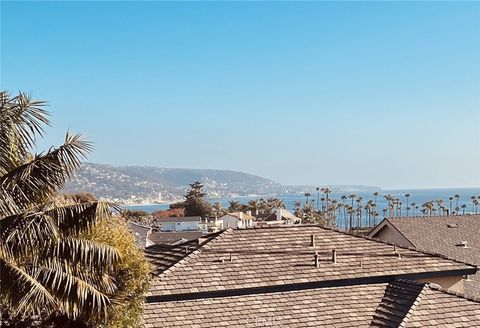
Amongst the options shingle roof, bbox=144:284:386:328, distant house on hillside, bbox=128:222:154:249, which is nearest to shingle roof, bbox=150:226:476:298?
shingle roof, bbox=144:284:386:328

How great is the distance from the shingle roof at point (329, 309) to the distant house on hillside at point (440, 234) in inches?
467

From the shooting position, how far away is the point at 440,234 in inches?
1077

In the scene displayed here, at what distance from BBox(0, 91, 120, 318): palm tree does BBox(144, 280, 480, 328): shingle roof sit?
278cm

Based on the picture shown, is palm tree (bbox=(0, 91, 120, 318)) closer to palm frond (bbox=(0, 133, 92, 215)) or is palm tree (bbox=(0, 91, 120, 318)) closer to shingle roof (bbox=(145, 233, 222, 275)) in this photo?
palm frond (bbox=(0, 133, 92, 215))

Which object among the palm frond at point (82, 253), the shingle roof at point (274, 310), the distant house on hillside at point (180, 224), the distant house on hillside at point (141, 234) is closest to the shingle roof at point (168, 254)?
the shingle roof at point (274, 310)

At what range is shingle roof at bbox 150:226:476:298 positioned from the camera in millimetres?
14094

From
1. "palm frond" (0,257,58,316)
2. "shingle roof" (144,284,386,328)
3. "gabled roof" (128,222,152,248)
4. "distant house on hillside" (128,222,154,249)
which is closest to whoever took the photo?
"palm frond" (0,257,58,316)

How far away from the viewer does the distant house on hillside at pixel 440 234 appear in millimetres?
25766

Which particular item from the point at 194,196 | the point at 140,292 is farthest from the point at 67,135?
the point at 194,196

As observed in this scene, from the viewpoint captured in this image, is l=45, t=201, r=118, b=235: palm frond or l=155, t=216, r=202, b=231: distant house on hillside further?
l=155, t=216, r=202, b=231: distant house on hillside

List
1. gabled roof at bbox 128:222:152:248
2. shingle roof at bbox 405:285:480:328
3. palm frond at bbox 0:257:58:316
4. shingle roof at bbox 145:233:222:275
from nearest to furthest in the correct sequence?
1. palm frond at bbox 0:257:58:316
2. shingle roof at bbox 405:285:480:328
3. shingle roof at bbox 145:233:222:275
4. gabled roof at bbox 128:222:152:248

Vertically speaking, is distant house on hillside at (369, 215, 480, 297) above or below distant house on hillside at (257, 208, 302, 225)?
above

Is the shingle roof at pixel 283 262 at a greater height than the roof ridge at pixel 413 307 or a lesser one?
greater

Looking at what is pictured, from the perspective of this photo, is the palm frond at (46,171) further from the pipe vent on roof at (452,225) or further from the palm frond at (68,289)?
the pipe vent on roof at (452,225)
